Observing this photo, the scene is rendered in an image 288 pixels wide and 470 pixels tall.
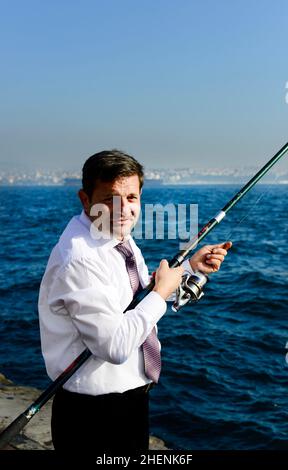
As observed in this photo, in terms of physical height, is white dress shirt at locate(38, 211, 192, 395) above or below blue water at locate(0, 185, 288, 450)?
above

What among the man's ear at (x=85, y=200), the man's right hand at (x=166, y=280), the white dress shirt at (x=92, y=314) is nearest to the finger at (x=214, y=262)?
the man's right hand at (x=166, y=280)

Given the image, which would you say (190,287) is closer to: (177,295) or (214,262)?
(177,295)

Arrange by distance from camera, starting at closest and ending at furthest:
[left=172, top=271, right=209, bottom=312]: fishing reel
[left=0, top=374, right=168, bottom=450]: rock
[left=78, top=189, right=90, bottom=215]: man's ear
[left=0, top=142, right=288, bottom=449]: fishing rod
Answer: [left=0, top=142, right=288, bottom=449]: fishing rod, [left=78, top=189, right=90, bottom=215]: man's ear, [left=172, top=271, right=209, bottom=312]: fishing reel, [left=0, top=374, right=168, bottom=450]: rock

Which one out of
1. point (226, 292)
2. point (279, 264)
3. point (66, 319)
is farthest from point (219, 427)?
point (279, 264)

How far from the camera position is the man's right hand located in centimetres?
240

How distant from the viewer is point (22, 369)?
802 centimetres

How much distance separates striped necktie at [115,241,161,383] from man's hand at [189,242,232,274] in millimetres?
498

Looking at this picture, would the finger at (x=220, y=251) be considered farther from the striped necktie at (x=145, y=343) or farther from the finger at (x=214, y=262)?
the striped necktie at (x=145, y=343)

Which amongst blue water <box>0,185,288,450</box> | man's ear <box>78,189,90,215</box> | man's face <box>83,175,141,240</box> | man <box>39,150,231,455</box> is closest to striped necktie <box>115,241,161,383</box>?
man <box>39,150,231,455</box>

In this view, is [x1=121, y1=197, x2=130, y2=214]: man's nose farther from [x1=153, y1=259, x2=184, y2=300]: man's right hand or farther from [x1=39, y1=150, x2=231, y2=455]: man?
[x1=153, y1=259, x2=184, y2=300]: man's right hand

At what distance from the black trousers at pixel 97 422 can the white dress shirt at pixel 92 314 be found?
0.06 m

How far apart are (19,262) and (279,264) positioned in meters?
8.58

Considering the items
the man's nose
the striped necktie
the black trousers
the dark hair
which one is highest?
the dark hair

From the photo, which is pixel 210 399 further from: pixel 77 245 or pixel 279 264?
pixel 279 264
